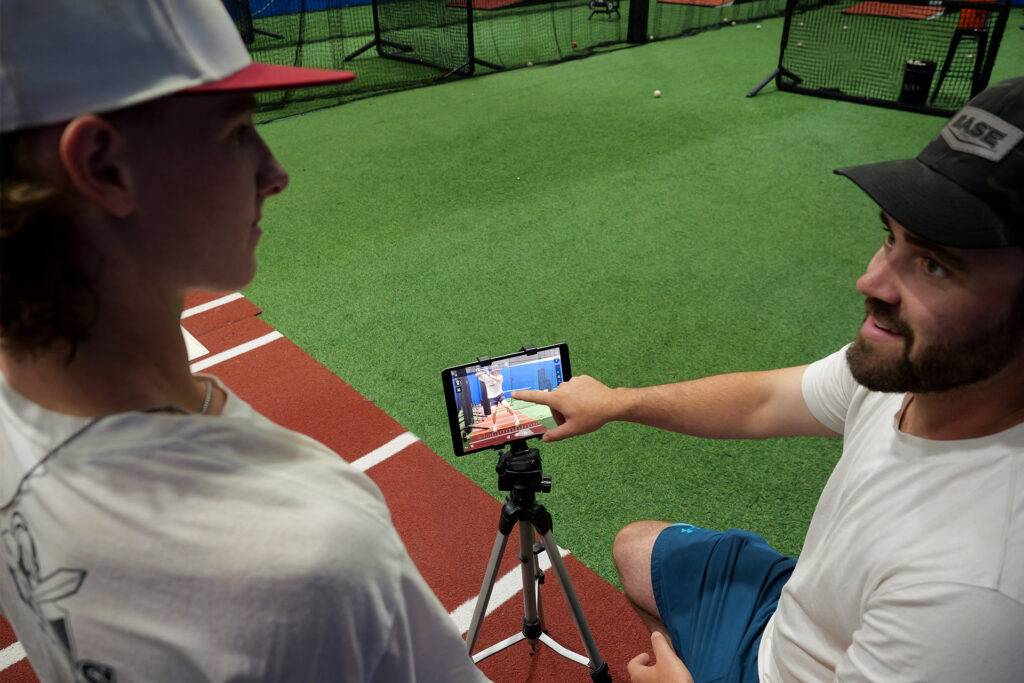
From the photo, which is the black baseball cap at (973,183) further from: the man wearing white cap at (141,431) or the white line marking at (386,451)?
the white line marking at (386,451)

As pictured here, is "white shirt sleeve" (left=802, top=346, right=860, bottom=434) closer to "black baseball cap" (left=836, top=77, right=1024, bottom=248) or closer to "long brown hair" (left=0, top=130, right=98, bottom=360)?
"black baseball cap" (left=836, top=77, right=1024, bottom=248)

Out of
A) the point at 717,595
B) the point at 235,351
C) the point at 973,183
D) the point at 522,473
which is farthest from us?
the point at 235,351

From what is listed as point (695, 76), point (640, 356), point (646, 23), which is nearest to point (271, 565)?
point (640, 356)

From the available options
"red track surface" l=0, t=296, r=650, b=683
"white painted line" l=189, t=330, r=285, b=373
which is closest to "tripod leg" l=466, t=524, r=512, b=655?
"red track surface" l=0, t=296, r=650, b=683

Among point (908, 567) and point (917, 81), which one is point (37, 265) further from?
point (917, 81)

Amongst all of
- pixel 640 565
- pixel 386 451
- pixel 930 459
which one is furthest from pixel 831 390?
pixel 386 451

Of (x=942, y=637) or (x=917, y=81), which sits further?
(x=917, y=81)

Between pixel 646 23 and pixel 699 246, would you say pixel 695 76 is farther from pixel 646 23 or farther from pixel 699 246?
pixel 699 246

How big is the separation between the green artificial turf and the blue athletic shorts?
498 mm

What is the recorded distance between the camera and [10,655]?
7.15ft

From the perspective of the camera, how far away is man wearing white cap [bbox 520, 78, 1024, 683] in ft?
3.61

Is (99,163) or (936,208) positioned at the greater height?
(99,163)

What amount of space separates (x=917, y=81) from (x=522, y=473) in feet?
22.2

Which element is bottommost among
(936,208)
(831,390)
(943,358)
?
(831,390)
